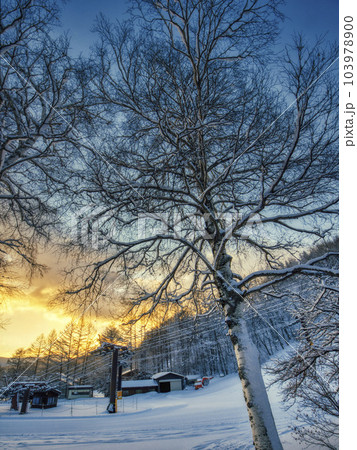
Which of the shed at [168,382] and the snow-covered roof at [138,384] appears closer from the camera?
the snow-covered roof at [138,384]

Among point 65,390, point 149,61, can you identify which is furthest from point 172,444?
point 65,390

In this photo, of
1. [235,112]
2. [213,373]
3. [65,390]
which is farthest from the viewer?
[213,373]

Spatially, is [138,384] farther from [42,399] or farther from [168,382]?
[42,399]

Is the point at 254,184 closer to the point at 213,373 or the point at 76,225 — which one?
the point at 76,225

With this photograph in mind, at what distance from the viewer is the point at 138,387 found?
3562 centimetres

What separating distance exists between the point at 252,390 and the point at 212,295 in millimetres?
3335

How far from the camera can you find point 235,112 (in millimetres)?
4535

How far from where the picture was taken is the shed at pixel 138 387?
34994 mm
